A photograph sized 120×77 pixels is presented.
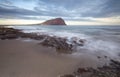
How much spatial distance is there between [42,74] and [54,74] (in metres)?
0.40

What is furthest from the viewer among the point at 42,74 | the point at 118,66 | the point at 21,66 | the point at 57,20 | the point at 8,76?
the point at 57,20

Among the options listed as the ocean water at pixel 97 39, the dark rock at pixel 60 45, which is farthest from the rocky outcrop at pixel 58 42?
the ocean water at pixel 97 39

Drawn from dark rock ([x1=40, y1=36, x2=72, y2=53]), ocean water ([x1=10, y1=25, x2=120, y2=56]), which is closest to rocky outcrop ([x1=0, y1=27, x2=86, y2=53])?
dark rock ([x1=40, y1=36, x2=72, y2=53])

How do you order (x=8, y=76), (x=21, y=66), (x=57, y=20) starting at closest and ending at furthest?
1. (x=8, y=76)
2. (x=21, y=66)
3. (x=57, y=20)

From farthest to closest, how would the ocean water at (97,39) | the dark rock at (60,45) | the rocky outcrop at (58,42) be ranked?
the ocean water at (97,39) < the rocky outcrop at (58,42) < the dark rock at (60,45)

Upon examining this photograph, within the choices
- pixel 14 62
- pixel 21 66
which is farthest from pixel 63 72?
pixel 14 62

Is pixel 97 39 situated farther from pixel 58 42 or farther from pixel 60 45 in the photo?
pixel 60 45

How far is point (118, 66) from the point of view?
3.79 metres

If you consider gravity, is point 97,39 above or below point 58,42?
below

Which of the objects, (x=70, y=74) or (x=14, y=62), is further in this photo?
(x=14, y=62)

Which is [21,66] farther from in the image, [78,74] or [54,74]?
[78,74]

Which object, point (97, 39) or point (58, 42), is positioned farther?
point (97, 39)

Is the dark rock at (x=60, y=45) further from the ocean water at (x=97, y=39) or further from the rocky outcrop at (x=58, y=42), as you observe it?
the ocean water at (x=97, y=39)

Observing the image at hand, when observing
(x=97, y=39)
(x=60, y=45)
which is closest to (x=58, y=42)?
(x=60, y=45)
